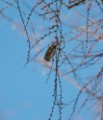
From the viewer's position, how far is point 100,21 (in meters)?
1.98

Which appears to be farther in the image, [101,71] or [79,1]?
[101,71]

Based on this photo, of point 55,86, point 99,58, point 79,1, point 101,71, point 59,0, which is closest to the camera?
point 55,86

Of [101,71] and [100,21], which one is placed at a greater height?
[100,21]

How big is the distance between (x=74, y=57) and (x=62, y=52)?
1.83 ft

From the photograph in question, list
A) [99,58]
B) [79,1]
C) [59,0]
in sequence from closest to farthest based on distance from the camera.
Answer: [59,0]
[79,1]
[99,58]

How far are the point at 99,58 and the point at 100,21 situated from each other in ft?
0.83

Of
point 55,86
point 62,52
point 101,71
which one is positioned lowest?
point 55,86

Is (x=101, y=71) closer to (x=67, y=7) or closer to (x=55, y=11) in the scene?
(x=67, y=7)

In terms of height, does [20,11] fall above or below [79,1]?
below

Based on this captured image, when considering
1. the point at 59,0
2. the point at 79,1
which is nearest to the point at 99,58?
the point at 79,1

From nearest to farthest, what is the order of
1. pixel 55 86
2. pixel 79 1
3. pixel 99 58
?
pixel 55 86 → pixel 79 1 → pixel 99 58

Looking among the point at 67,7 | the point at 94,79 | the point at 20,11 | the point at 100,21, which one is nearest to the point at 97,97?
the point at 94,79

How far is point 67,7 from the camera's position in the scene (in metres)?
1.69

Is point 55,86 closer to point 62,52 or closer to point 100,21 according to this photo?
point 62,52
